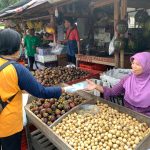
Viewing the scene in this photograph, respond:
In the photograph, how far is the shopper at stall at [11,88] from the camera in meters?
2.17

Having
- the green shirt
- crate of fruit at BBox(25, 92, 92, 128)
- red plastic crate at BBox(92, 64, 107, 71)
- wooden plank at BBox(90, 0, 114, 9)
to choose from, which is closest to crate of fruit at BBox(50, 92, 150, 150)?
crate of fruit at BBox(25, 92, 92, 128)

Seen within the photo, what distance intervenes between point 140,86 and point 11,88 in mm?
1582

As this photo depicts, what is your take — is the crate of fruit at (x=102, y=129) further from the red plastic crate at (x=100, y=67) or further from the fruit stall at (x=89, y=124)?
the red plastic crate at (x=100, y=67)

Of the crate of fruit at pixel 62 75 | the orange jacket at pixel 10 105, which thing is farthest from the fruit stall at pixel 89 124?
the crate of fruit at pixel 62 75

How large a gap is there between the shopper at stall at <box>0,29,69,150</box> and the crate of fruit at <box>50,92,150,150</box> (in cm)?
47

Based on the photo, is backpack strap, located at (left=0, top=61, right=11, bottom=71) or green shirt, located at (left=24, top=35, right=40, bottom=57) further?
green shirt, located at (left=24, top=35, right=40, bottom=57)

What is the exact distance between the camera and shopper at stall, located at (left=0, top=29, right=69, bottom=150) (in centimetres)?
217

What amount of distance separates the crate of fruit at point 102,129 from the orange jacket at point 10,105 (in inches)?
18.3

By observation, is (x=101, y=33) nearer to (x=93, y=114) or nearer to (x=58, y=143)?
(x=93, y=114)

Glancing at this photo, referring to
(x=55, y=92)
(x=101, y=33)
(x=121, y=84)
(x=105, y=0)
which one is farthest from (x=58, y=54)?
(x=55, y=92)

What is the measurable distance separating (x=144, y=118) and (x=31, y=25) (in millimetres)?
8998

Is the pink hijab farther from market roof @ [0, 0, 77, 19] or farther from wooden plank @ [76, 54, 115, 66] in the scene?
market roof @ [0, 0, 77, 19]

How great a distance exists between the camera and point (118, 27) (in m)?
4.23

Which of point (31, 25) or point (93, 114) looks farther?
point (31, 25)
